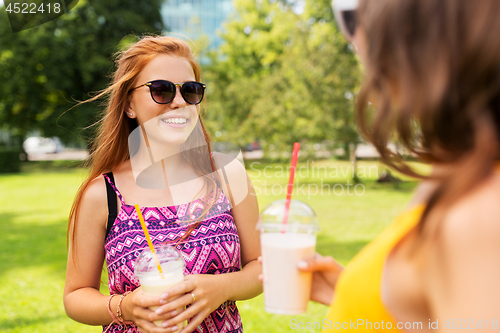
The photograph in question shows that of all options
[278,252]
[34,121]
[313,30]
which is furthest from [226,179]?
[34,121]

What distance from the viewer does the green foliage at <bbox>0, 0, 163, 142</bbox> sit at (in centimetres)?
2094

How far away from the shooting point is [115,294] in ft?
5.89

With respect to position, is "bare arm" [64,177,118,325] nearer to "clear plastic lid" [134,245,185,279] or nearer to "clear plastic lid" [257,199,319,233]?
"clear plastic lid" [134,245,185,279]

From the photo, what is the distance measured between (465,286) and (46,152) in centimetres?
3907

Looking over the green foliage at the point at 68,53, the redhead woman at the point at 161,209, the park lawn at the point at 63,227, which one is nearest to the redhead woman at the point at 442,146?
the park lawn at the point at 63,227

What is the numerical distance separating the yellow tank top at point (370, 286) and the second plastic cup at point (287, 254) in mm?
251

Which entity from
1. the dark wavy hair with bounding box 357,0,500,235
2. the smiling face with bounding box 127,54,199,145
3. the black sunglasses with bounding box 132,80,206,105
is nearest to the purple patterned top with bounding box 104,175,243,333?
the smiling face with bounding box 127,54,199,145

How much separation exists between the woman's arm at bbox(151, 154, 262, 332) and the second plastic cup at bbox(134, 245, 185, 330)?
0.11ft

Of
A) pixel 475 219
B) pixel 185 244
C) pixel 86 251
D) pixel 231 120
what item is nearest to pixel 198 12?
pixel 231 120

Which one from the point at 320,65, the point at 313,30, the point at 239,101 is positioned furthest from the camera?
the point at 239,101

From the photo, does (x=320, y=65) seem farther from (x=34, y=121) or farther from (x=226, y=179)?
(x=34, y=121)

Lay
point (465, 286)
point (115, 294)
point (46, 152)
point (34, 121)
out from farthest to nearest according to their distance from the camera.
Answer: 1. point (46, 152)
2. point (34, 121)
3. point (115, 294)
4. point (465, 286)

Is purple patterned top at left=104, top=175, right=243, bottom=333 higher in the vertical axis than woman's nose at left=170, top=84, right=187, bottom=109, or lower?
lower

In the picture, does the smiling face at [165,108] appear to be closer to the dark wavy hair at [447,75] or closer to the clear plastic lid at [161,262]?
the clear plastic lid at [161,262]
